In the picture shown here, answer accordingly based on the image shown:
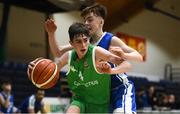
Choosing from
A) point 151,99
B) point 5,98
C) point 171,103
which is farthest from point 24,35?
point 171,103

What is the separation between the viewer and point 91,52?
135 inches

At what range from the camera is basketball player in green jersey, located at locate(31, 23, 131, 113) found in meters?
3.39

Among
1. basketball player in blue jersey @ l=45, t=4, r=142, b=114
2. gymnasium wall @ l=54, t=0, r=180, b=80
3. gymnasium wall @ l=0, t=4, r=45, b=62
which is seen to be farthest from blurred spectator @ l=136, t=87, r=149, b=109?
basketball player in blue jersey @ l=45, t=4, r=142, b=114

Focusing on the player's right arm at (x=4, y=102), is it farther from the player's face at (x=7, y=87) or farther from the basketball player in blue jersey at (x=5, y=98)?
the player's face at (x=7, y=87)

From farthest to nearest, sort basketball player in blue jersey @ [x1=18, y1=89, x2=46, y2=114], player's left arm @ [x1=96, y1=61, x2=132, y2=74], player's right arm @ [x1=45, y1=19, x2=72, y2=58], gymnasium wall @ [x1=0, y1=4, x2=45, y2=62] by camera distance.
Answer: gymnasium wall @ [x1=0, y1=4, x2=45, y2=62], basketball player in blue jersey @ [x1=18, y1=89, x2=46, y2=114], player's right arm @ [x1=45, y1=19, x2=72, y2=58], player's left arm @ [x1=96, y1=61, x2=132, y2=74]

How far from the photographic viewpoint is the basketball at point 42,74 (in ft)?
11.3

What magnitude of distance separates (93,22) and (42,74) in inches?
27.6

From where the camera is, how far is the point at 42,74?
3461 millimetres

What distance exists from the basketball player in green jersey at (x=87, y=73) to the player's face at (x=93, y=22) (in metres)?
0.21

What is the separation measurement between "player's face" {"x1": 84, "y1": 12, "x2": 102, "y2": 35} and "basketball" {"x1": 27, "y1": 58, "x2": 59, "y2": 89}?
20.4 inches

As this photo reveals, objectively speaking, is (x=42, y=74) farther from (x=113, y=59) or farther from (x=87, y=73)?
(x=113, y=59)

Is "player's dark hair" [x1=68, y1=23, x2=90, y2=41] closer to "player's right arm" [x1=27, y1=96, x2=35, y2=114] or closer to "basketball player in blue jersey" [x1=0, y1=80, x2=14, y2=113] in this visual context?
"basketball player in blue jersey" [x1=0, y1=80, x2=14, y2=113]

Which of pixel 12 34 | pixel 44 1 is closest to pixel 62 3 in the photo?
pixel 44 1

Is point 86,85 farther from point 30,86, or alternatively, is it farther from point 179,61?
point 179,61
